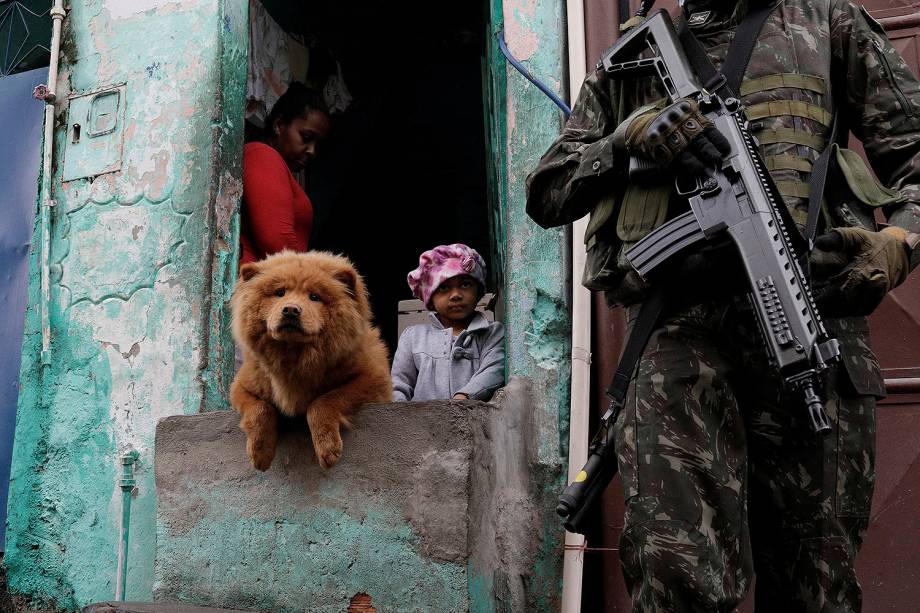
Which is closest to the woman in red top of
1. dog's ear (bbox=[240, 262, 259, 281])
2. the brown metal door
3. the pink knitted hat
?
the pink knitted hat

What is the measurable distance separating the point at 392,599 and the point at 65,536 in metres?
1.87

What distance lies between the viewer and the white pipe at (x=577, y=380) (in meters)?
3.25

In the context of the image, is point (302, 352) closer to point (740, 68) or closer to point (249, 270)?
point (249, 270)

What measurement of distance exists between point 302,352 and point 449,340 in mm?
1119

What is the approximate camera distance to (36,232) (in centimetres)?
440

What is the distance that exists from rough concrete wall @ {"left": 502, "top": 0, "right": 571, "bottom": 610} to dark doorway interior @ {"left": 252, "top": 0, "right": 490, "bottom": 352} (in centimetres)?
216

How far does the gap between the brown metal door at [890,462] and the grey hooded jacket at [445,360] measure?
50 centimetres

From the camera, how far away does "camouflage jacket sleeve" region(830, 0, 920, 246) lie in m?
2.32

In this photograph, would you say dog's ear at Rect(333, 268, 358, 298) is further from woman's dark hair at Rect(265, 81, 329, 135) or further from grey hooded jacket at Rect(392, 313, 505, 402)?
woman's dark hair at Rect(265, 81, 329, 135)

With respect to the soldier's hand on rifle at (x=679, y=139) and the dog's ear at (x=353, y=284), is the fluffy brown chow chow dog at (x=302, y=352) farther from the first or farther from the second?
the soldier's hand on rifle at (x=679, y=139)

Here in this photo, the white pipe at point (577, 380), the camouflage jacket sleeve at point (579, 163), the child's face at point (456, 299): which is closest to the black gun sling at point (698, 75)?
the camouflage jacket sleeve at point (579, 163)

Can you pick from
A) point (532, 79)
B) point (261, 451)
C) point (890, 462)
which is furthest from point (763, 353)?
point (532, 79)

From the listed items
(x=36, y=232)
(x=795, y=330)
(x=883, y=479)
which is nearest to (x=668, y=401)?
(x=795, y=330)

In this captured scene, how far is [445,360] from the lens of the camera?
13.1 ft
